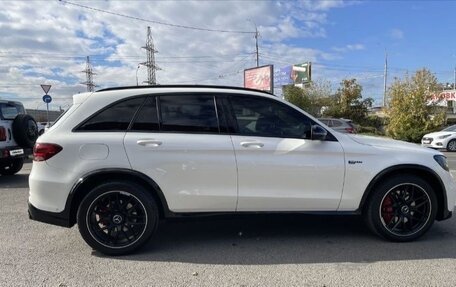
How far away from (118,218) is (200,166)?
101 centimetres

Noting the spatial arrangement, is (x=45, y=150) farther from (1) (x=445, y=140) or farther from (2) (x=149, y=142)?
(1) (x=445, y=140)

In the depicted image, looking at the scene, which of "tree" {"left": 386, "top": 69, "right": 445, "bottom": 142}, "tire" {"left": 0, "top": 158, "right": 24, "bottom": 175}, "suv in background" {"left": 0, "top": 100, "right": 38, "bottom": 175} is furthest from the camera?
"tree" {"left": 386, "top": 69, "right": 445, "bottom": 142}

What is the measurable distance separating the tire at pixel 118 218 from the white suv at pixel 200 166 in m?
0.01

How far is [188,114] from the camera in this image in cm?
473

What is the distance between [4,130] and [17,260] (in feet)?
19.7

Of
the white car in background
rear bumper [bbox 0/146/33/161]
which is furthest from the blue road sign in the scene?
the white car in background

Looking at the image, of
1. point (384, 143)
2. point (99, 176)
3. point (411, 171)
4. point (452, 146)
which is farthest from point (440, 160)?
point (452, 146)

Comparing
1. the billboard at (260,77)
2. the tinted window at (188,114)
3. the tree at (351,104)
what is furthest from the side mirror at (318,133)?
the tree at (351,104)

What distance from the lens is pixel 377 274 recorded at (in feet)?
13.3

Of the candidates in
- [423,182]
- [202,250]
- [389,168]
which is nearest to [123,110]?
[202,250]

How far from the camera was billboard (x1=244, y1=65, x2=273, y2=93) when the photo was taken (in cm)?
4075

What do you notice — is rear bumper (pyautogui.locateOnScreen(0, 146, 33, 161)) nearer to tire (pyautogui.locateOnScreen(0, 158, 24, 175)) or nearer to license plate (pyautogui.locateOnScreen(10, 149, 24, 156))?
license plate (pyautogui.locateOnScreen(10, 149, 24, 156))

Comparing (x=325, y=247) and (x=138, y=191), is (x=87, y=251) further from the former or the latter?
(x=325, y=247)

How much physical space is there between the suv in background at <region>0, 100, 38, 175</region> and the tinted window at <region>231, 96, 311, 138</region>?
22.3 ft
